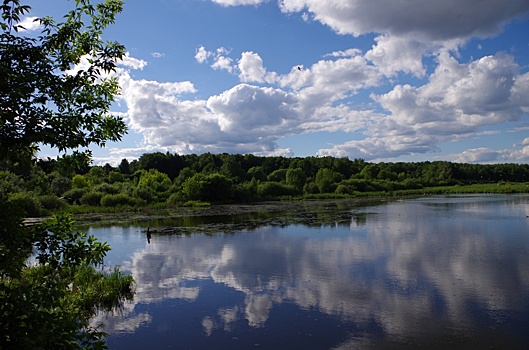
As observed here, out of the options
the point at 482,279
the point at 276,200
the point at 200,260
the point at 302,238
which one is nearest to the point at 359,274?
the point at 482,279

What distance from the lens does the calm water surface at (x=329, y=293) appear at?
10.3 meters

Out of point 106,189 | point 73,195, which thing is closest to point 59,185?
point 73,195

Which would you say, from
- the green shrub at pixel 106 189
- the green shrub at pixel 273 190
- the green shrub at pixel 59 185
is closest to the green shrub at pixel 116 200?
the green shrub at pixel 106 189

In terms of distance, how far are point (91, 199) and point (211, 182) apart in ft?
61.4

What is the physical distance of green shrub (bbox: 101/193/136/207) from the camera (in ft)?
179

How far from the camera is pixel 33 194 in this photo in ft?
158

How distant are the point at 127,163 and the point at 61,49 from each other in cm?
11481

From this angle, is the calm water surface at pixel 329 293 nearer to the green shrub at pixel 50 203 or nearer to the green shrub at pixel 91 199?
the green shrub at pixel 50 203

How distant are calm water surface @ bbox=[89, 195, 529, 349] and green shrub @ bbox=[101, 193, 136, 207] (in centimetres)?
3107

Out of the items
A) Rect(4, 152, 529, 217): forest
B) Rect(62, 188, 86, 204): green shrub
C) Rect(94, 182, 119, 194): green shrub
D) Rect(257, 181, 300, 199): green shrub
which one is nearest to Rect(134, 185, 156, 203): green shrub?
Rect(4, 152, 529, 217): forest

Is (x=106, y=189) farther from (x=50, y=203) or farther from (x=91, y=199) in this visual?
(x=50, y=203)

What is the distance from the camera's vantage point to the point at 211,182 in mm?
66812

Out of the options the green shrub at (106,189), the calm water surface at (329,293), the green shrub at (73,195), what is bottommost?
the calm water surface at (329,293)

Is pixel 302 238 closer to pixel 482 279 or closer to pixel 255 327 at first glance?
pixel 482 279
